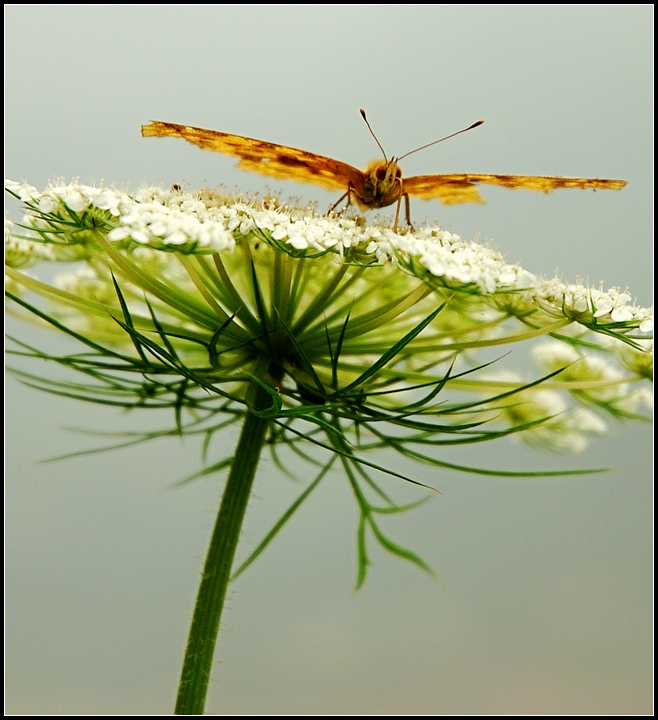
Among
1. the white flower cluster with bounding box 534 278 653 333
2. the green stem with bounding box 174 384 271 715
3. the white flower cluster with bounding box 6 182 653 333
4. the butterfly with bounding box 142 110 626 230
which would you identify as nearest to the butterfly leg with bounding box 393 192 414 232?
the butterfly with bounding box 142 110 626 230

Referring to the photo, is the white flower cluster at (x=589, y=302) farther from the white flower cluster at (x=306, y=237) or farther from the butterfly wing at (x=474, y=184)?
the butterfly wing at (x=474, y=184)

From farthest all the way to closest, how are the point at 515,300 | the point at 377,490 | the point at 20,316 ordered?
the point at 377,490 < the point at 20,316 < the point at 515,300

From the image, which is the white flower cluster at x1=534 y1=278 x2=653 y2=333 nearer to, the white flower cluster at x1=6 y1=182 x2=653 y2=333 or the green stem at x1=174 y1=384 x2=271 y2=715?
the white flower cluster at x1=6 y1=182 x2=653 y2=333

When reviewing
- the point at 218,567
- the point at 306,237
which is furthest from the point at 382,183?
the point at 218,567

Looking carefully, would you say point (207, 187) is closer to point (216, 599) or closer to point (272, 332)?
point (272, 332)

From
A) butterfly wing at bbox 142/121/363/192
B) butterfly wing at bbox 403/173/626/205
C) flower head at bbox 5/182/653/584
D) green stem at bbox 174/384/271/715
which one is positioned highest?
butterfly wing at bbox 142/121/363/192

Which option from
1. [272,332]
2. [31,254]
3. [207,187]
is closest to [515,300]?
[272,332]
